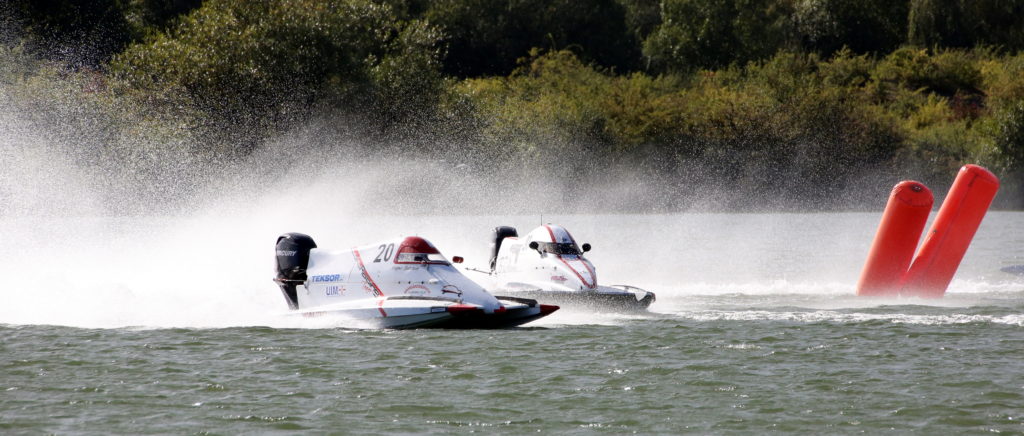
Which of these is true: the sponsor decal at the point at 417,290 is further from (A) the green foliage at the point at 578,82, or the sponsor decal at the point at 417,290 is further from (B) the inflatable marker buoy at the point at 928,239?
(A) the green foliage at the point at 578,82

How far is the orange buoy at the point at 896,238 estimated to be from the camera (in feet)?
80.4

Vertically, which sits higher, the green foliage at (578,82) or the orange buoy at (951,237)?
the green foliage at (578,82)

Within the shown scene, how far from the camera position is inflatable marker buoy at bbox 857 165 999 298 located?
2456 centimetres

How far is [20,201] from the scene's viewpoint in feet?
204

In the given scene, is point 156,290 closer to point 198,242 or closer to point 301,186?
point 198,242

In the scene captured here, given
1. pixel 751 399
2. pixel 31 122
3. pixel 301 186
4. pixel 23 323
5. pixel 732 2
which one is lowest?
pixel 751 399

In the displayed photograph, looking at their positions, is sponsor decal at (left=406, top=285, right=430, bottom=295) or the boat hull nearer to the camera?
the boat hull

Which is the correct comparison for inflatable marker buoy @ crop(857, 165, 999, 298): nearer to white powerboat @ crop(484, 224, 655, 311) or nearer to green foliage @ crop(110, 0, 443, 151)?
white powerboat @ crop(484, 224, 655, 311)

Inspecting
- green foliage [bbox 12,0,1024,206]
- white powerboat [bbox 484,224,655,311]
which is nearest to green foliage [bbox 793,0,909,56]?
green foliage [bbox 12,0,1024,206]

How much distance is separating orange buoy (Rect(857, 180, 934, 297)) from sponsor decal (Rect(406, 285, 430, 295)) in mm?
9499

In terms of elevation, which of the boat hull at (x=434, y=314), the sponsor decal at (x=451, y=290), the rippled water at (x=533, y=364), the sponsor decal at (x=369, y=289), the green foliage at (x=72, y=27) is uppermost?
the green foliage at (x=72, y=27)

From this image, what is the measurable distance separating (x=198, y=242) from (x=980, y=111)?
55954 millimetres

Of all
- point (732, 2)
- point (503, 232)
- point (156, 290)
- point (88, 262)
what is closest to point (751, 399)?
point (503, 232)

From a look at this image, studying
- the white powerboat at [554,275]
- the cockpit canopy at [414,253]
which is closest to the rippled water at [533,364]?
the white powerboat at [554,275]
